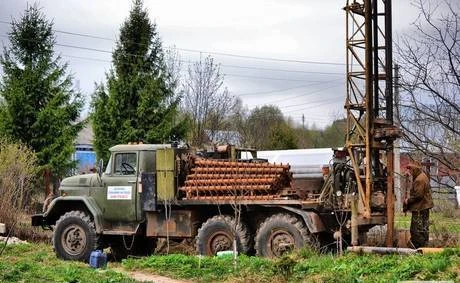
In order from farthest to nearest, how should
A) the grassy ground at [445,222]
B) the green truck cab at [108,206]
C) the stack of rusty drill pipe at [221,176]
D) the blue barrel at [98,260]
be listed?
the green truck cab at [108,206], the grassy ground at [445,222], the stack of rusty drill pipe at [221,176], the blue barrel at [98,260]

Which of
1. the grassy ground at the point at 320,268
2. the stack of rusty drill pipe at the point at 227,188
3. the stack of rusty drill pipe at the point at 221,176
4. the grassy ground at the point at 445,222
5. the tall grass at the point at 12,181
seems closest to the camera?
the grassy ground at the point at 320,268

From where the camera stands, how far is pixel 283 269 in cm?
1002

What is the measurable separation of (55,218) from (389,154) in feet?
27.5

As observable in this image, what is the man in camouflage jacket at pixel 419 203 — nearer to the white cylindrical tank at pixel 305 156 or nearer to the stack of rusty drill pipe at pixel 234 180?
the stack of rusty drill pipe at pixel 234 180

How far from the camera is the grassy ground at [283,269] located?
922cm

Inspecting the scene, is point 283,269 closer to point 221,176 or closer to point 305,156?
point 221,176

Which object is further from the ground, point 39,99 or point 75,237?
point 39,99

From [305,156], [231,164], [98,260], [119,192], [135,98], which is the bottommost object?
[98,260]

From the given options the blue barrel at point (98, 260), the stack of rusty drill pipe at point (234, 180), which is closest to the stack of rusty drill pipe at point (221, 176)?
the stack of rusty drill pipe at point (234, 180)

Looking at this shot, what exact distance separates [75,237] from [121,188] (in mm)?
1641

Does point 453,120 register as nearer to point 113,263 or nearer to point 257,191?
point 257,191

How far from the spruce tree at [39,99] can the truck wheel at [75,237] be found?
10.7 metres

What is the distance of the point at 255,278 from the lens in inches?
401

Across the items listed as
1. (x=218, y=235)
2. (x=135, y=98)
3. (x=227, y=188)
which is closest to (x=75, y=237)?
(x=218, y=235)
